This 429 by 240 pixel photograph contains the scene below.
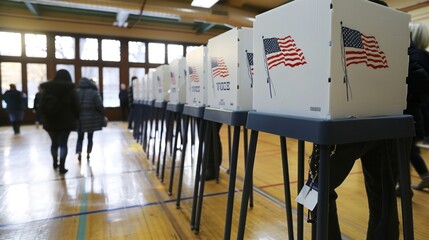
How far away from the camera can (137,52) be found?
32.7 ft

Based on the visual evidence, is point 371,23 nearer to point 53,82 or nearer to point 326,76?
point 326,76

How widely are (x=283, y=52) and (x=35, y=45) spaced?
9.82 m

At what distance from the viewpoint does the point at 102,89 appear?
9.70 metres

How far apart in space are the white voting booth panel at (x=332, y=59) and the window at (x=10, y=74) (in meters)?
9.71

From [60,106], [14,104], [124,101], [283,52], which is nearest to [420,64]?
[283,52]

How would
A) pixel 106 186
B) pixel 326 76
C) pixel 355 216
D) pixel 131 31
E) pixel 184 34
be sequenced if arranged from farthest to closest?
pixel 184 34
pixel 131 31
pixel 106 186
pixel 355 216
pixel 326 76

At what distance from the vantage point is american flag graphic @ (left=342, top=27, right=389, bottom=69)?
82 cm

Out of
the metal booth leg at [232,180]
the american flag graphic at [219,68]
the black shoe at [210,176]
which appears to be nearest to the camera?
the metal booth leg at [232,180]

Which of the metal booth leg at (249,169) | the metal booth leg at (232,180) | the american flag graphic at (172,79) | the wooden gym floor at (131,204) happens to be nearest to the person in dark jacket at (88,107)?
the wooden gym floor at (131,204)

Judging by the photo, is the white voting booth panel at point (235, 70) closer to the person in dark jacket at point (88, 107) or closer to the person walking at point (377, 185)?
the person walking at point (377, 185)

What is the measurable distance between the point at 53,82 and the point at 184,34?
7723 mm

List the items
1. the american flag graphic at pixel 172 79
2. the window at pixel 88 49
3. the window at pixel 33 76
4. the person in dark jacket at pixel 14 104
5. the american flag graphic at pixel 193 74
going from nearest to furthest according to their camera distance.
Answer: the american flag graphic at pixel 193 74 → the american flag graphic at pixel 172 79 → the person in dark jacket at pixel 14 104 → the window at pixel 33 76 → the window at pixel 88 49

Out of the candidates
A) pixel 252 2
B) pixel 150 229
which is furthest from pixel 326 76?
pixel 252 2

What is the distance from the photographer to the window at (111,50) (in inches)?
375
